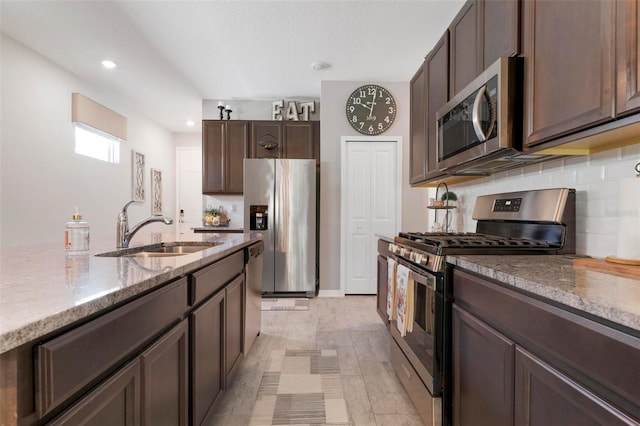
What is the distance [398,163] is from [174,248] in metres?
2.94

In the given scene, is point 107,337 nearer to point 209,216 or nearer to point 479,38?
point 479,38

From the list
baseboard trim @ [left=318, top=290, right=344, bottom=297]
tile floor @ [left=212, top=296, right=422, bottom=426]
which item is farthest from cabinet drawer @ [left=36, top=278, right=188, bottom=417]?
baseboard trim @ [left=318, top=290, right=344, bottom=297]

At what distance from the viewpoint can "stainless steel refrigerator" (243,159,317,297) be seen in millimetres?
3936

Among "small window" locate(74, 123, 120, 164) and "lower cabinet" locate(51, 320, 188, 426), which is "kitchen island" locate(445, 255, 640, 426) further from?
"small window" locate(74, 123, 120, 164)

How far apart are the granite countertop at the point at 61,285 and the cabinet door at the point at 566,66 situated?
1475 mm

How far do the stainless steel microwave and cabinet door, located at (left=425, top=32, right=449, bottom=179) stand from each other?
0.30 meters

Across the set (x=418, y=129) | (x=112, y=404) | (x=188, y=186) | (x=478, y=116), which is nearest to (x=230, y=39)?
(x=418, y=129)

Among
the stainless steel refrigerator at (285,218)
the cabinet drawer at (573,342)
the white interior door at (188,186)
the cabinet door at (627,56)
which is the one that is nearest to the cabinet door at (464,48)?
the cabinet door at (627,56)

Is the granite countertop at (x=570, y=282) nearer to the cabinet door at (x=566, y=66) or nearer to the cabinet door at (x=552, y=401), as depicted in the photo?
the cabinet door at (x=552, y=401)

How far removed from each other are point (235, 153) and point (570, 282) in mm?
4232

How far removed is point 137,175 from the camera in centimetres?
537

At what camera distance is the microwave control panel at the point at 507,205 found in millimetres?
1702

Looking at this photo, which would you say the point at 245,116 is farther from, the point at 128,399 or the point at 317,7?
the point at 128,399

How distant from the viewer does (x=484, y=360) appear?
3.56 ft
